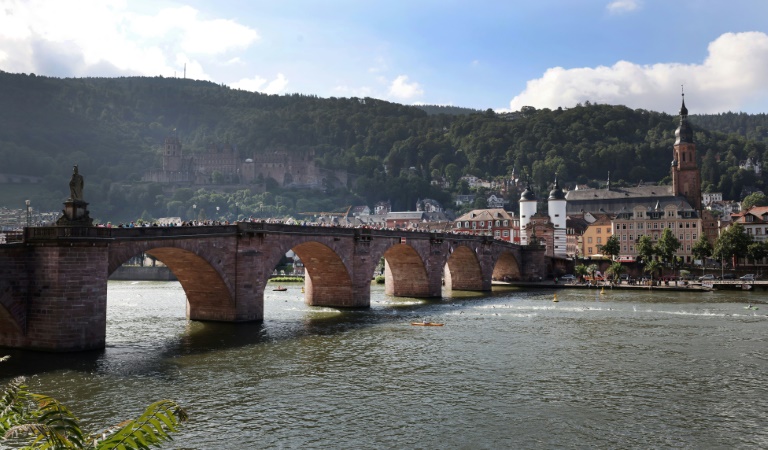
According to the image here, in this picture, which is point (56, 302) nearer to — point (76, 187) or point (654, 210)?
point (76, 187)

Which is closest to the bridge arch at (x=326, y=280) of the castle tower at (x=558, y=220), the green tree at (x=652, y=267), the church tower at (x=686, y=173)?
the green tree at (x=652, y=267)

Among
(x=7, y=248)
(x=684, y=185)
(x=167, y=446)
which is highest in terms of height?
(x=684, y=185)

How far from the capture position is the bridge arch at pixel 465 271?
84938 mm

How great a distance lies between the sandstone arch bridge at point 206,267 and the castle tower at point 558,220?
3823cm

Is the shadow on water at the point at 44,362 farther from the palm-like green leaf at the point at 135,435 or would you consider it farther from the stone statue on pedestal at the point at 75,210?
the palm-like green leaf at the point at 135,435

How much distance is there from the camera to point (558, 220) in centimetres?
12331

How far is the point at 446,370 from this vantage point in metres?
32.2

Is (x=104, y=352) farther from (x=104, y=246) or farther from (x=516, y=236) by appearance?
(x=516, y=236)

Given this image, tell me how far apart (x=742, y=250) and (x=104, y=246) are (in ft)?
305

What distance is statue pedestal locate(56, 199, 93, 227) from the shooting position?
33.1 m

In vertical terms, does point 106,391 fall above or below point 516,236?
below

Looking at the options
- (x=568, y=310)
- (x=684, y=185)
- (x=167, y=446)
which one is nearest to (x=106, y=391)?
(x=167, y=446)

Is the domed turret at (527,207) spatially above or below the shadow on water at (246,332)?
above

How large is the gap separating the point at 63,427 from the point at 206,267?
123ft
